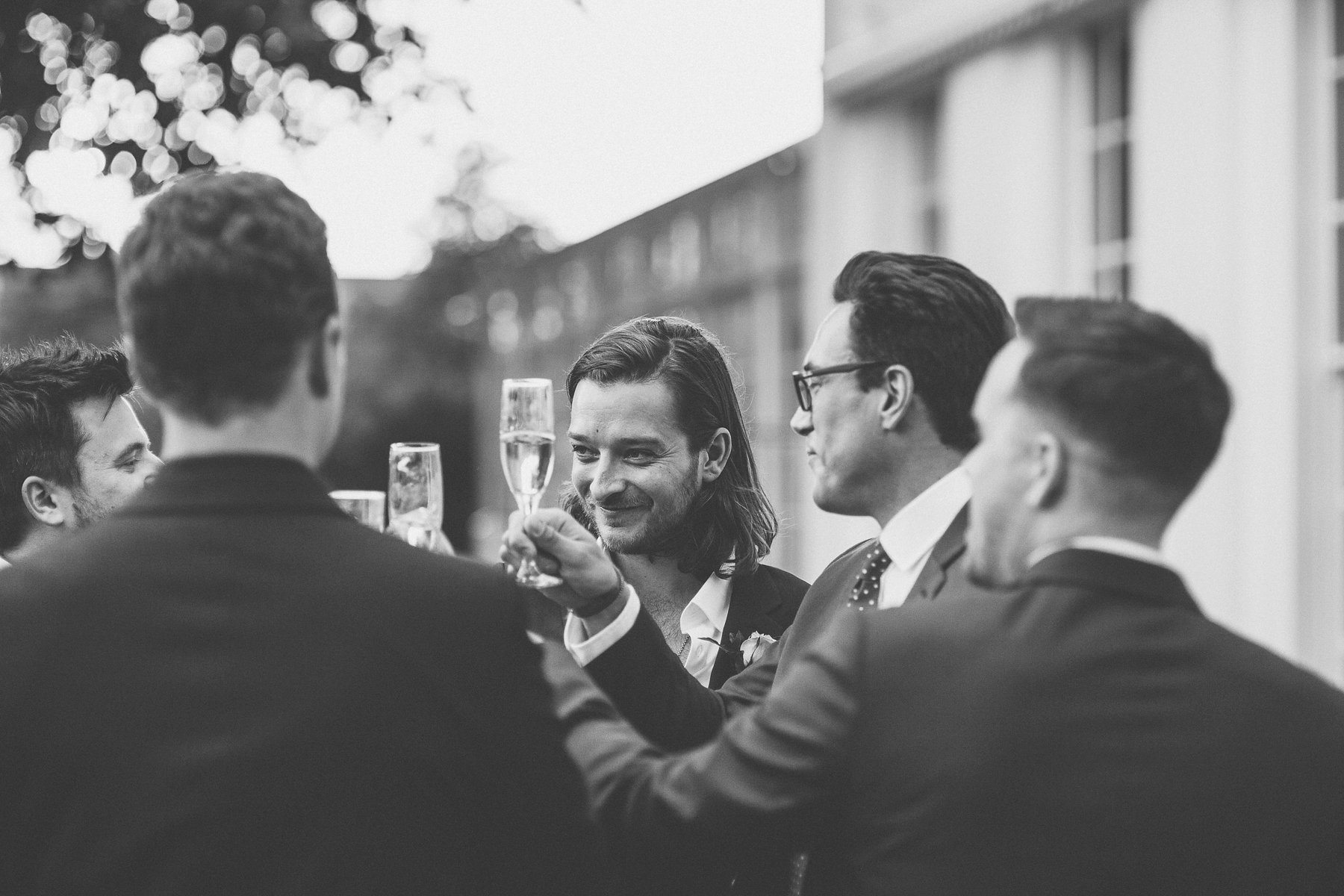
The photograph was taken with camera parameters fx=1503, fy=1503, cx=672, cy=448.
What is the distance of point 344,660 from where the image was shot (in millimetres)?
Result: 1905

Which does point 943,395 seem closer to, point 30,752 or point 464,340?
point 30,752

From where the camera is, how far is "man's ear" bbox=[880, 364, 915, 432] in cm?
292

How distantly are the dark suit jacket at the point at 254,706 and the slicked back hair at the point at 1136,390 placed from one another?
0.83 m

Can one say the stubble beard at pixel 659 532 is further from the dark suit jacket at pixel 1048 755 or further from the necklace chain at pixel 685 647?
the dark suit jacket at pixel 1048 755

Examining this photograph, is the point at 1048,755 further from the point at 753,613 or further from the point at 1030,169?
the point at 1030,169

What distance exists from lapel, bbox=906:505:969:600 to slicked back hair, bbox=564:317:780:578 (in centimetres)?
94

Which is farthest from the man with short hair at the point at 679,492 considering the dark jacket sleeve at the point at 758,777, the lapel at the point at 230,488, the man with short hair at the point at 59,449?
the lapel at the point at 230,488

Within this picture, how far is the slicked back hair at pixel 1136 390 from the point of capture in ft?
6.81

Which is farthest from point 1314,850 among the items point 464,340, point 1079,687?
point 464,340

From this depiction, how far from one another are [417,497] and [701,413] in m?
1.14

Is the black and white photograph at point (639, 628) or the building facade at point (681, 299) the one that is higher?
the building facade at point (681, 299)

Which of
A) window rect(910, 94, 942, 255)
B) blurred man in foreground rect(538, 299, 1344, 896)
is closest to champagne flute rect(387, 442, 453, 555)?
blurred man in foreground rect(538, 299, 1344, 896)

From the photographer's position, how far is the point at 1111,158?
9.53 m

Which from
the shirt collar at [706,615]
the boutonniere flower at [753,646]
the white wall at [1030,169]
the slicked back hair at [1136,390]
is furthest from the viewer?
the white wall at [1030,169]
